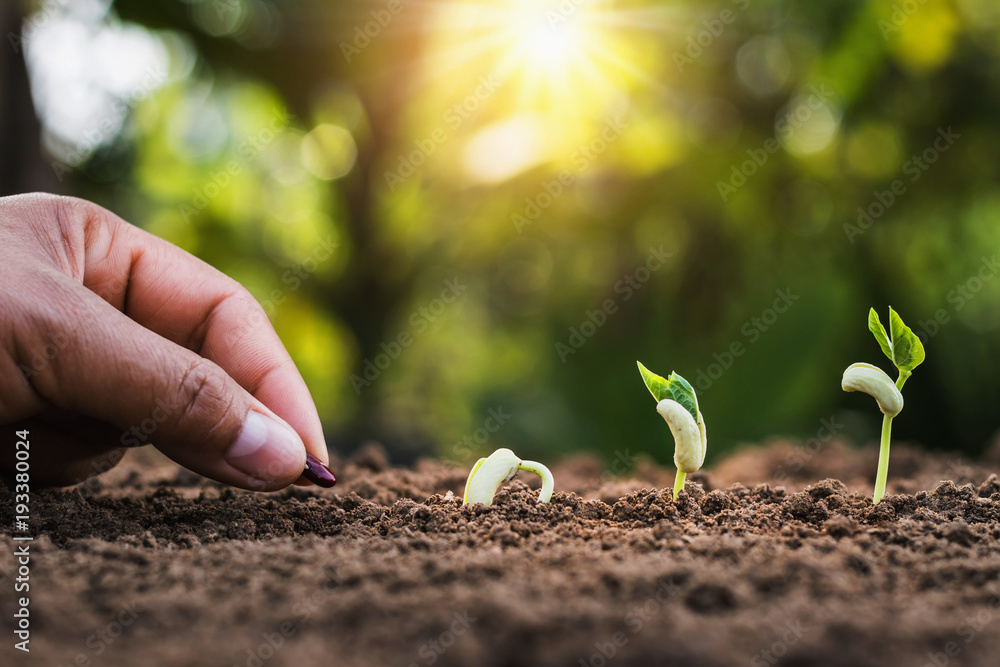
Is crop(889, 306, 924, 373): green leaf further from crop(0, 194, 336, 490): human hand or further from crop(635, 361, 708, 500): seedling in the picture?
crop(0, 194, 336, 490): human hand

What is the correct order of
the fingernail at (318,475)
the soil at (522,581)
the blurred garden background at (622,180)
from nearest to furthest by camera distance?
the soil at (522,581), the fingernail at (318,475), the blurred garden background at (622,180)

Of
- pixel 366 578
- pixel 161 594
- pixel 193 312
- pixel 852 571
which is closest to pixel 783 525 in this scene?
pixel 852 571

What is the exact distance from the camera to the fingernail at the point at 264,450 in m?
0.82

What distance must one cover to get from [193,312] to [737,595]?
96 cm

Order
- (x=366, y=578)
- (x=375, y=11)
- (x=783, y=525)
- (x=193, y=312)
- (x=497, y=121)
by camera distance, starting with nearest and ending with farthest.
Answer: (x=366, y=578), (x=783, y=525), (x=193, y=312), (x=375, y=11), (x=497, y=121)

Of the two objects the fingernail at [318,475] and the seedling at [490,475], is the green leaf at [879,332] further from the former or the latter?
the fingernail at [318,475]

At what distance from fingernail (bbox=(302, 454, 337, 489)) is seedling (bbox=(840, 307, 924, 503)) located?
643 millimetres

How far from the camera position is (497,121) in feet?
9.95

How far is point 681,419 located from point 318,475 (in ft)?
1.58

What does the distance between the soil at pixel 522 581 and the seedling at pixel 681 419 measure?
0.06 m

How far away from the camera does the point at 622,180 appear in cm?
262

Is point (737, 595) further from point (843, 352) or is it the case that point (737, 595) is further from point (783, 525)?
point (843, 352)

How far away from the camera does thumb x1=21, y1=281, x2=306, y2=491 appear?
73 cm

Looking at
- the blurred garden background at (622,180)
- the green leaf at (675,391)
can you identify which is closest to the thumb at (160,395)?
the green leaf at (675,391)
